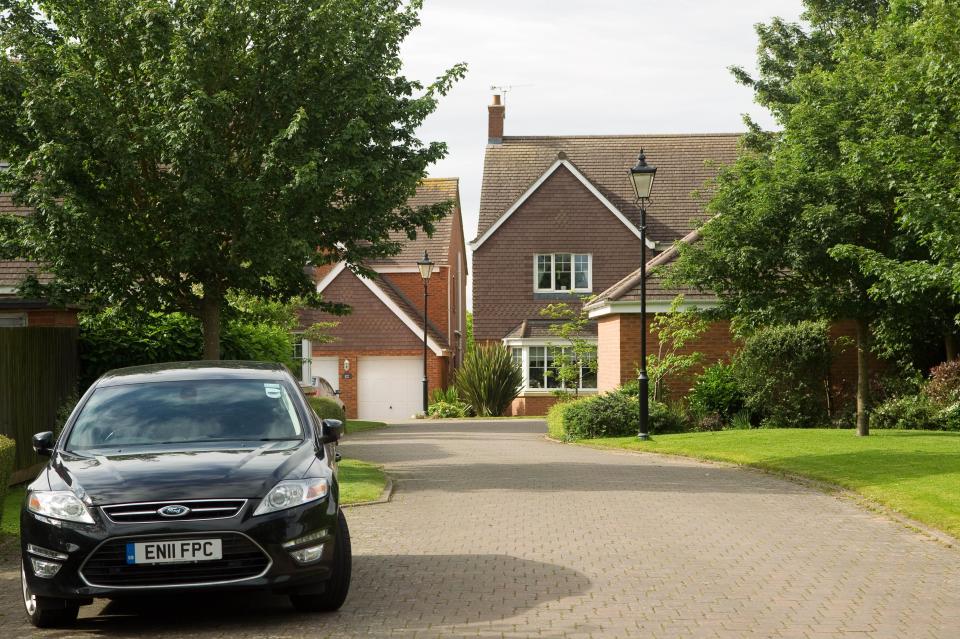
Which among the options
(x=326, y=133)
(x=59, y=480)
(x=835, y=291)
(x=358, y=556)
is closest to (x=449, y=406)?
(x=835, y=291)

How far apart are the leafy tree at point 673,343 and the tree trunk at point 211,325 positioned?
12655mm

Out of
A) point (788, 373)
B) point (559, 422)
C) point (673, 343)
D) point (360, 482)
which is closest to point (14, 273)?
point (360, 482)

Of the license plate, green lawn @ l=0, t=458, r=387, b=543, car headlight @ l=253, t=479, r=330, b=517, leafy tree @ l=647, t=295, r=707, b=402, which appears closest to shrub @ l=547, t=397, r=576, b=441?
leafy tree @ l=647, t=295, r=707, b=402

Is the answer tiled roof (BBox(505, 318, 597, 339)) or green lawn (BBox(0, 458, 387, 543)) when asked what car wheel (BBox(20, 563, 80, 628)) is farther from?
tiled roof (BBox(505, 318, 597, 339))

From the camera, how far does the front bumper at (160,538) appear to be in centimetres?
721

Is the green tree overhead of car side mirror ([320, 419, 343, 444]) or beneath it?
overhead

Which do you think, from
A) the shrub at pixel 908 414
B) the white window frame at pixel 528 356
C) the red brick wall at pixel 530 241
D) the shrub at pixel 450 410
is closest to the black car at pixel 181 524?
the shrub at pixel 908 414

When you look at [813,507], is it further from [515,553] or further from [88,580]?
[88,580]

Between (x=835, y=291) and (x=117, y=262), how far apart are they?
1278 centimetres

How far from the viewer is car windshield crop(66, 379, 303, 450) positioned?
8.49m

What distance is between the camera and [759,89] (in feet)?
125

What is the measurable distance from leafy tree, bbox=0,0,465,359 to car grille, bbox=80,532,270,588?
29.3 feet

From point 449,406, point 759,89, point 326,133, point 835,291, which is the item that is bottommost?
point 449,406

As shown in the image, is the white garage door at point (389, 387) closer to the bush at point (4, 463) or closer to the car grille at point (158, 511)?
the bush at point (4, 463)
